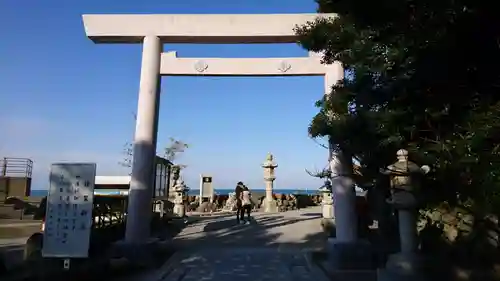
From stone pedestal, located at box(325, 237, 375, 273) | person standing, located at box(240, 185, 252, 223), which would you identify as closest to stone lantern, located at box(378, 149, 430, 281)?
stone pedestal, located at box(325, 237, 375, 273)

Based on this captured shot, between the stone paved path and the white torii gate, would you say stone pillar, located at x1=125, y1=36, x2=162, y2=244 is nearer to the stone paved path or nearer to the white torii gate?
the white torii gate

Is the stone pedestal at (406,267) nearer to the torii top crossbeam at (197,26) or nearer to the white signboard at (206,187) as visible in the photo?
the torii top crossbeam at (197,26)

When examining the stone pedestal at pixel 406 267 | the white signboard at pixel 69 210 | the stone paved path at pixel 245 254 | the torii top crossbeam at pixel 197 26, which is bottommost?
the stone paved path at pixel 245 254

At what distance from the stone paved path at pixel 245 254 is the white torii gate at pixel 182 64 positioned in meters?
1.00

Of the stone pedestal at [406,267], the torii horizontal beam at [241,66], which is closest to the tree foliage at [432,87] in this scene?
the stone pedestal at [406,267]

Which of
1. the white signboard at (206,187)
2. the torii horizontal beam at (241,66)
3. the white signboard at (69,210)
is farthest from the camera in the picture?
the white signboard at (206,187)

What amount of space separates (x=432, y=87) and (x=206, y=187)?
2342cm

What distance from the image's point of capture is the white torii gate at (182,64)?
7617 mm

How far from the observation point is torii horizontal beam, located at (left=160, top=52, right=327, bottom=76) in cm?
826

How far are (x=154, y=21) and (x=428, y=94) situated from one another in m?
5.40

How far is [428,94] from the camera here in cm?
452

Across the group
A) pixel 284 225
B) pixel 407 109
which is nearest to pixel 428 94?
pixel 407 109

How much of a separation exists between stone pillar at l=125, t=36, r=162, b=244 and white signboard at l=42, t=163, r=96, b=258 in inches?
76.2

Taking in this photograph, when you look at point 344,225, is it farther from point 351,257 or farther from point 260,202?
point 260,202
